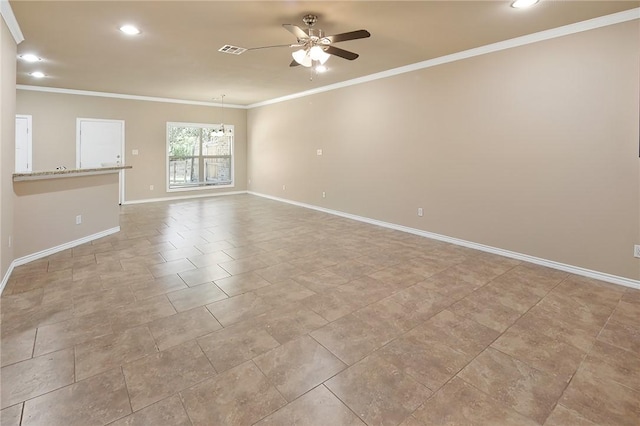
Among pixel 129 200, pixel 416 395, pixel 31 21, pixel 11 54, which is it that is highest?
pixel 31 21

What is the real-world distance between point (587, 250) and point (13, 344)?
5.17 m

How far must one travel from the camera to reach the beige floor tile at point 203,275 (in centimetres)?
329

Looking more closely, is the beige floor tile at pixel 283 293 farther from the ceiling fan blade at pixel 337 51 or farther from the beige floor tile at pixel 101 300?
the ceiling fan blade at pixel 337 51

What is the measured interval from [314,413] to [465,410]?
78 cm

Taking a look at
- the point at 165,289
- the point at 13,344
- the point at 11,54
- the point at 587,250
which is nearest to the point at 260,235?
the point at 165,289

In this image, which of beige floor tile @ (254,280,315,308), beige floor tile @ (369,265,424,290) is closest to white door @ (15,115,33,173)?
beige floor tile @ (254,280,315,308)

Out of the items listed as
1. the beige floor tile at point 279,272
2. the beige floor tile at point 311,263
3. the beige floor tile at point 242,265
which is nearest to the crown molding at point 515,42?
the beige floor tile at point 311,263

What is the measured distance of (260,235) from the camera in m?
5.14

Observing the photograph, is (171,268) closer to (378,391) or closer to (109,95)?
(378,391)

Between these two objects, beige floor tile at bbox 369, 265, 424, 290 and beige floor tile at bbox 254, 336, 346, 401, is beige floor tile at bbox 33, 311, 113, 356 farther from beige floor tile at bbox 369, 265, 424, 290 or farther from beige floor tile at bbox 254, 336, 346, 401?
beige floor tile at bbox 369, 265, 424, 290

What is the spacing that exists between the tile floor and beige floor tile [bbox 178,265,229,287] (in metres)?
0.03

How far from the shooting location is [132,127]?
7.82 metres

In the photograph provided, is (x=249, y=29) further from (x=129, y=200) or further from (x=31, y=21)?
(x=129, y=200)

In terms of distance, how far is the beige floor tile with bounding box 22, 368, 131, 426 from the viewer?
1551 mm
